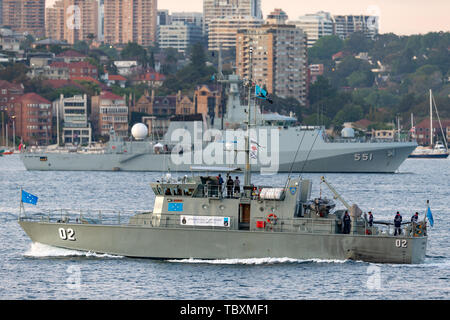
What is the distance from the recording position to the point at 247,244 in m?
40.5

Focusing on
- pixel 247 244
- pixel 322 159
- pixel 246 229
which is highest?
pixel 322 159

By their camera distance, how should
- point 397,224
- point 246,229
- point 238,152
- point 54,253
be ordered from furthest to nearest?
point 238,152 < point 54,253 < point 246,229 < point 397,224

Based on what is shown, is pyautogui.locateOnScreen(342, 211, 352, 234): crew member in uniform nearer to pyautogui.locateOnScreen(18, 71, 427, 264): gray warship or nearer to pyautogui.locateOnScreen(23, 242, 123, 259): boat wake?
pyautogui.locateOnScreen(18, 71, 427, 264): gray warship

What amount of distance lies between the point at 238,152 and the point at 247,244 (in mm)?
66282

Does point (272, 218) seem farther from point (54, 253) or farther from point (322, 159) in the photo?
point (322, 159)

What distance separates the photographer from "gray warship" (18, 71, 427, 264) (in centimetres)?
4022

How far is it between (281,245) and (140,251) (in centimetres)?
565

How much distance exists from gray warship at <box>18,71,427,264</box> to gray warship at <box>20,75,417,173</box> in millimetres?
54014

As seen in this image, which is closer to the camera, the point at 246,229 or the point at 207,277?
the point at 207,277

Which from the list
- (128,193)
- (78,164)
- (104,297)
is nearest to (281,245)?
(104,297)

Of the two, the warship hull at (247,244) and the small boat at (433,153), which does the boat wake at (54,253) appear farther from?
the small boat at (433,153)

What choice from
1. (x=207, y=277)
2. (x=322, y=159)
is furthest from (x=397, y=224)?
(x=322, y=159)

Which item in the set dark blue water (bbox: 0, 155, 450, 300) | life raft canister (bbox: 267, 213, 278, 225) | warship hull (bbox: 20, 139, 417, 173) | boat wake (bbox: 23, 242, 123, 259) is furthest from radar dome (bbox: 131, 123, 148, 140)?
life raft canister (bbox: 267, 213, 278, 225)
